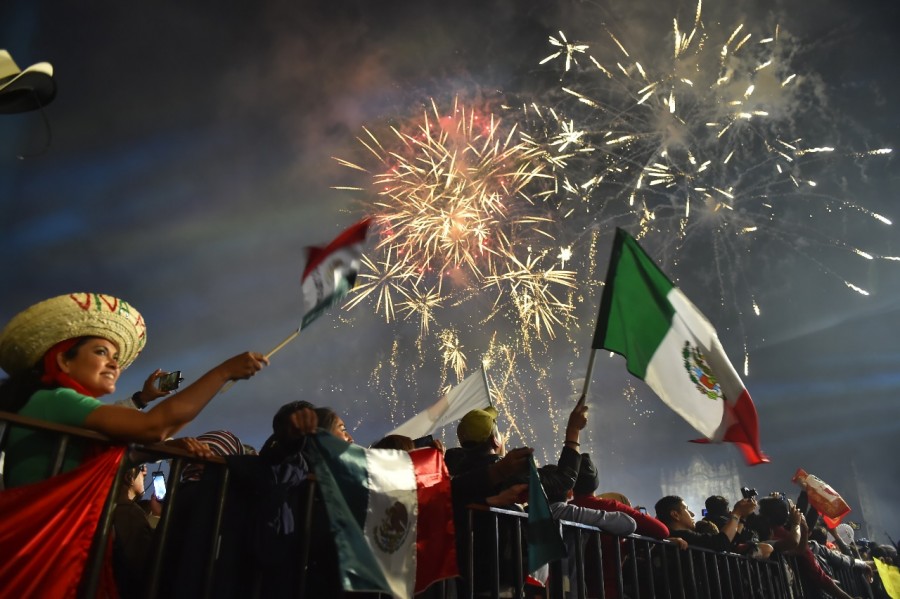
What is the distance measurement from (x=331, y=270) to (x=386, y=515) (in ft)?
4.70

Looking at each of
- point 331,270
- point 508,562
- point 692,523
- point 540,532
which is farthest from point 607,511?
point 331,270

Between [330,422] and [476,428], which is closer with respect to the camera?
[330,422]

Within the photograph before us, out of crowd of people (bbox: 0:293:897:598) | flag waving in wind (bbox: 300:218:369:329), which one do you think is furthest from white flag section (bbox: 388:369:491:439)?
flag waving in wind (bbox: 300:218:369:329)

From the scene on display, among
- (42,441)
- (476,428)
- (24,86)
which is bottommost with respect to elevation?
(42,441)

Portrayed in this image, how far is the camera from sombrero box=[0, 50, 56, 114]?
5.09m

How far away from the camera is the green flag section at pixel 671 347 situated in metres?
4.58

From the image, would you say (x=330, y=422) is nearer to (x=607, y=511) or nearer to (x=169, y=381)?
(x=169, y=381)

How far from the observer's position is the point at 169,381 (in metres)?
4.42

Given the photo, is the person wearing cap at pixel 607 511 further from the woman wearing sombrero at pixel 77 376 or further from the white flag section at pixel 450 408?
the woman wearing sombrero at pixel 77 376

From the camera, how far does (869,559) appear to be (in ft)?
47.5

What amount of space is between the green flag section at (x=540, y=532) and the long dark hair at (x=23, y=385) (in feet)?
8.17

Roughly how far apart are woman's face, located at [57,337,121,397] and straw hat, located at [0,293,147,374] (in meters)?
0.05

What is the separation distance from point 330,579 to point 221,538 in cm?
69

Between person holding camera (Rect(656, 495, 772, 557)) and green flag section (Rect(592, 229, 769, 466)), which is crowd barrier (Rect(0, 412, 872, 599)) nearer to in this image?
person holding camera (Rect(656, 495, 772, 557))
